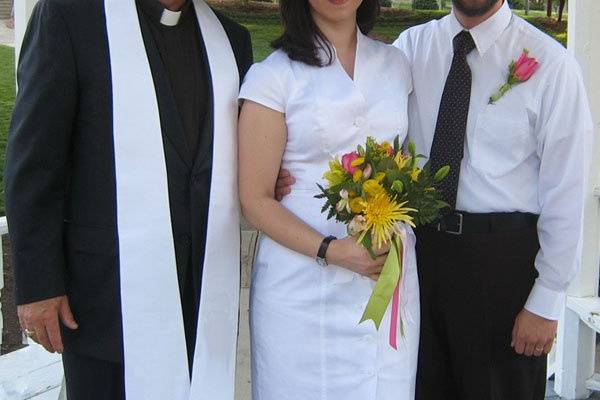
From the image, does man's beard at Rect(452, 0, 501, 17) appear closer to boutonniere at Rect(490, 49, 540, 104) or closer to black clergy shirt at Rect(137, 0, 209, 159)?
boutonniere at Rect(490, 49, 540, 104)

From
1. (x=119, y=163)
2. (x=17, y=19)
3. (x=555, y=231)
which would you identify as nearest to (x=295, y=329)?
(x=119, y=163)

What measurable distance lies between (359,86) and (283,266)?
61cm

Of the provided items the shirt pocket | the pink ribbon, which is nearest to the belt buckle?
A: the shirt pocket

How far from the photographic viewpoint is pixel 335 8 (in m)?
2.37

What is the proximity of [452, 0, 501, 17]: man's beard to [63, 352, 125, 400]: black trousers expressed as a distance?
5.59 ft

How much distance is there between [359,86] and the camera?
7.70 ft

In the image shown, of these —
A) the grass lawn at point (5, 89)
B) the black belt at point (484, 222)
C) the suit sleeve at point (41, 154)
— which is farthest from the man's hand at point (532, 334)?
the grass lawn at point (5, 89)

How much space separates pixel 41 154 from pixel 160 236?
1.44 feet

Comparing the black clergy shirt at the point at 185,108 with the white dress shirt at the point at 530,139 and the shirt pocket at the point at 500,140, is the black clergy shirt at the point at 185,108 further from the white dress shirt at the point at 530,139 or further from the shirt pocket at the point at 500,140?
the shirt pocket at the point at 500,140

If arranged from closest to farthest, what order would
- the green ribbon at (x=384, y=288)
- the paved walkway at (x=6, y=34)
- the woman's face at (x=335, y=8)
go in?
the green ribbon at (x=384, y=288) → the woman's face at (x=335, y=8) → the paved walkway at (x=6, y=34)

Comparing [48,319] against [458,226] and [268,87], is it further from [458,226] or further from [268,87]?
[458,226]

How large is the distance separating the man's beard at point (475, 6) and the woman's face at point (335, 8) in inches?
18.8

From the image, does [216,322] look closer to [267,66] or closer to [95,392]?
[95,392]

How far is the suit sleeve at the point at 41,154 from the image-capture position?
211 cm
